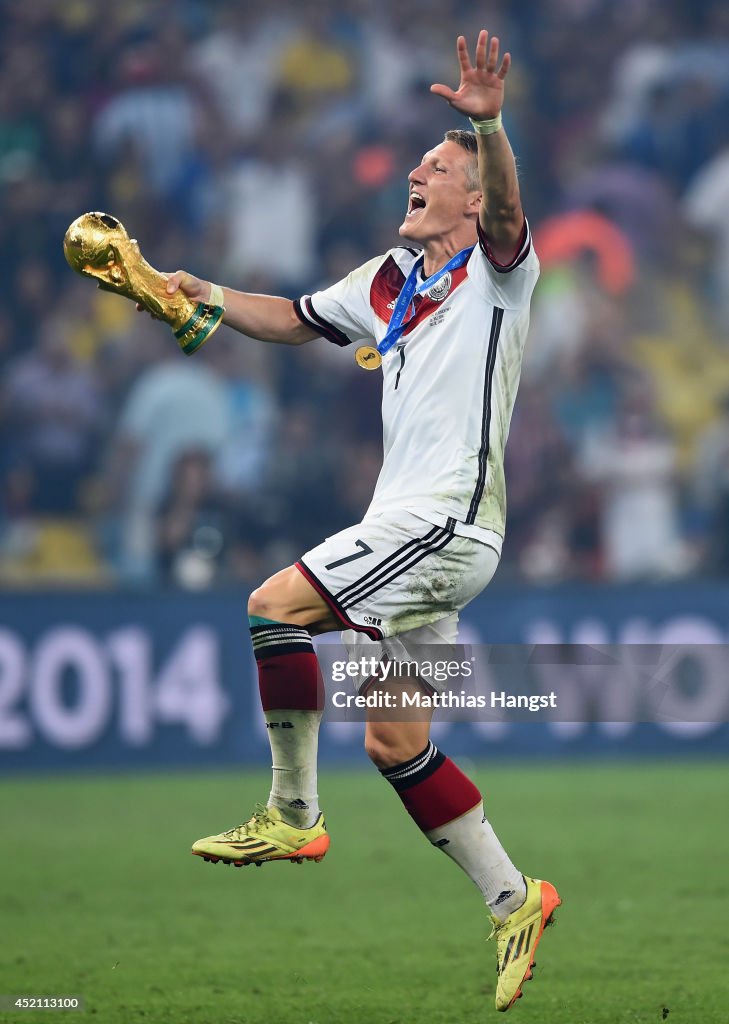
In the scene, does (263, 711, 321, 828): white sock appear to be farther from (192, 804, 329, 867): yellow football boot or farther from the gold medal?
the gold medal

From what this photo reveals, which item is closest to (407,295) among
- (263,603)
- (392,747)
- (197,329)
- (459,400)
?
(459,400)

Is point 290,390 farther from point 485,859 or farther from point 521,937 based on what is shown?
point 521,937

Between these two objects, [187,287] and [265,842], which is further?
[187,287]

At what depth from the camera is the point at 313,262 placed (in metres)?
12.6

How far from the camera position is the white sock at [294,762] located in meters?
4.66

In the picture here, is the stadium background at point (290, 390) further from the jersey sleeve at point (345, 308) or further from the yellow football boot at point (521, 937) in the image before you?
the jersey sleeve at point (345, 308)

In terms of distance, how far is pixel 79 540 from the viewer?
1141cm

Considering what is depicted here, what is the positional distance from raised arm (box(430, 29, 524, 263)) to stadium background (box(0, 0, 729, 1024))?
3.66m

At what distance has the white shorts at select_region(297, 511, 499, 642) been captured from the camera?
4574mm

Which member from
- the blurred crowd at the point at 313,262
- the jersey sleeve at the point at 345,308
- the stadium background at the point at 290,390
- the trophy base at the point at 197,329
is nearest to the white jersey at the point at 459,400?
the jersey sleeve at the point at 345,308

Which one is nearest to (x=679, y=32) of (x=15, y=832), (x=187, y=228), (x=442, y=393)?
(x=187, y=228)

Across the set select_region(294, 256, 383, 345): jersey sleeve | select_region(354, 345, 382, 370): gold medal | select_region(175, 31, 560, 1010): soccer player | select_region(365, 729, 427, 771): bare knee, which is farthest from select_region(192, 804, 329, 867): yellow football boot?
select_region(294, 256, 383, 345): jersey sleeve

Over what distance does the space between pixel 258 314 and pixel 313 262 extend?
7499 mm

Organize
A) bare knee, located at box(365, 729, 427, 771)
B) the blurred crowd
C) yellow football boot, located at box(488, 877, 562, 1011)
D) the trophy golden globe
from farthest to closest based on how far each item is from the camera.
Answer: the blurred crowd → the trophy golden globe → bare knee, located at box(365, 729, 427, 771) → yellow football boot, located at box(488, 877, 562, 1011)
